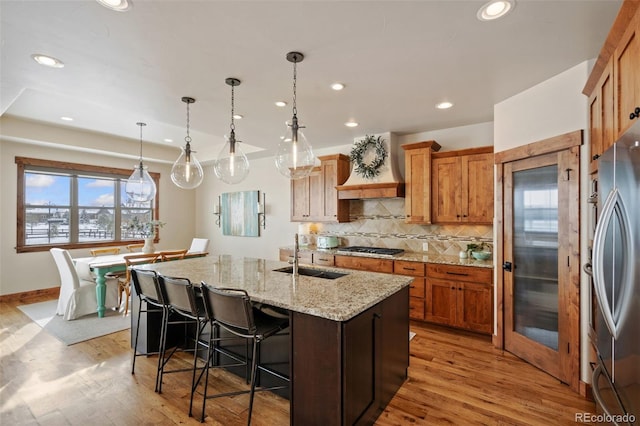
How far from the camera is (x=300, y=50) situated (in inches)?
89.0

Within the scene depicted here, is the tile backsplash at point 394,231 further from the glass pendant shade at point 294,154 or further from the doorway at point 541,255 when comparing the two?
the glass pendant shade at point 294,154

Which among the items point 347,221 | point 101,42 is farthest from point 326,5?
point 347,221

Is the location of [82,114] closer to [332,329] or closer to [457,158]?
[332,329]

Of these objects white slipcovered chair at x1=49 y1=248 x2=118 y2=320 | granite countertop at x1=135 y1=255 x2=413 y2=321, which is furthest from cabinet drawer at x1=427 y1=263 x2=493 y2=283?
white slipcovered chair at x1=49 y1=248 x2=118 y2=320

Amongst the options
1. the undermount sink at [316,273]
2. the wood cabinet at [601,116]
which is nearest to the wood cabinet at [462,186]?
the wood cabinet at [601,116]

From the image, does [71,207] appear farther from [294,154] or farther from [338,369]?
[338,369]

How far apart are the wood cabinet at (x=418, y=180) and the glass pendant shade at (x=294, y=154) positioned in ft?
6.77

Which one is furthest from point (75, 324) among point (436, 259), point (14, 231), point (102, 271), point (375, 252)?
point (436, 259)

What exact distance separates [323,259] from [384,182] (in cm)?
152

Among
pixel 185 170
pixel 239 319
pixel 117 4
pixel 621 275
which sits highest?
pixel 117 4

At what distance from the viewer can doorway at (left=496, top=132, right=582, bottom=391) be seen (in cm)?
254

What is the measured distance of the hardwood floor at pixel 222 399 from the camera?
7.11 feet

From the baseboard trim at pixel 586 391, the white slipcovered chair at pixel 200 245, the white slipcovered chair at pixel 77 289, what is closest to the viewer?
the baseboard trim at pixel 586 391

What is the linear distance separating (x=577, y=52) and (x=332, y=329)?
2717 mm
